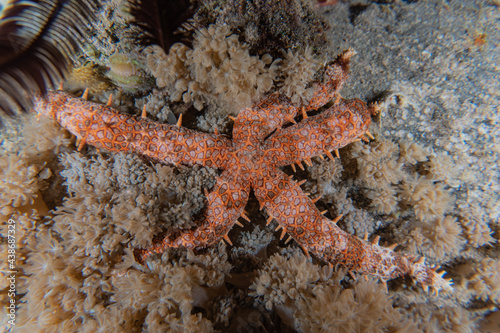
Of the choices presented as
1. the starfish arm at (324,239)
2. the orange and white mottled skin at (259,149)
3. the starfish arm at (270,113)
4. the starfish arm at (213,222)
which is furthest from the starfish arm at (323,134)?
the starfish arm at (213,222)

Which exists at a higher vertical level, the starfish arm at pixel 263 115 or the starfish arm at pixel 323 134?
the starfish arm at pixel 263 115

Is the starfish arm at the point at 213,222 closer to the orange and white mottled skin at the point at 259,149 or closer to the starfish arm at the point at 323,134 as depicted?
the orange and white mottled skin at the point at 259,149

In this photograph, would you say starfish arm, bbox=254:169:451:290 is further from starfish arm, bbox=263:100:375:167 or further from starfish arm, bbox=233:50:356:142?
starfish arm, bbox=233:50:356:142

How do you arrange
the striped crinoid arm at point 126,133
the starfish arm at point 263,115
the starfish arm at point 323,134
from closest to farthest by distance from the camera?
the striped crinoid arm at point 126,133, the starfish arm at point 323,134, the starfish arm at point 263,115

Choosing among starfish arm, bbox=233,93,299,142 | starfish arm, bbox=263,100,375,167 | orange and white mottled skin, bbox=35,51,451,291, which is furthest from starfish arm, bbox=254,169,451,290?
starfish arm, bbox=233,93,299,142

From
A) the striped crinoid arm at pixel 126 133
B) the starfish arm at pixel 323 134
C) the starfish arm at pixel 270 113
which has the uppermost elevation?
the striped crinoid arm at pixel 126 133

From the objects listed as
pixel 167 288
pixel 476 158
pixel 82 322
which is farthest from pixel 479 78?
pixel 82 322

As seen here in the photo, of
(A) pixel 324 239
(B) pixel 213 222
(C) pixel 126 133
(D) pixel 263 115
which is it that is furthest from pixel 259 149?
(C) pixel 126 133

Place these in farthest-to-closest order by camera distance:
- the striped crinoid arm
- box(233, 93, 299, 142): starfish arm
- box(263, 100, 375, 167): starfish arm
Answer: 1. box(233, 93, 299, 142): starfish arm
2. box(263, 100, 375, 167): starfish arm
3. the striped crinoid arm
